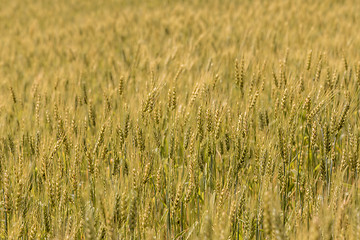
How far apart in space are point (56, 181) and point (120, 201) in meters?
0.40

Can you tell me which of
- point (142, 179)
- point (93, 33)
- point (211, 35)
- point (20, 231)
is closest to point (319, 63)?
point (142, 179)

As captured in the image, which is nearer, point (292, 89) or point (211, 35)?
point (292, 89)

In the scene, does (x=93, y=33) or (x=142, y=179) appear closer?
(x=142, y=179)

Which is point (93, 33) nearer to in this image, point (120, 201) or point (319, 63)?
point (319, 63)

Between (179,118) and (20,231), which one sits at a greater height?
(179,118)

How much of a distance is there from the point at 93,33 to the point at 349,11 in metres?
4.65

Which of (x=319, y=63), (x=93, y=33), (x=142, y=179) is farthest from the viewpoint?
(x=93, y=33)

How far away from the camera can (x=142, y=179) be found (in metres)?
1.68

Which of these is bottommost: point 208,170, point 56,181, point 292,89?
point 208,170

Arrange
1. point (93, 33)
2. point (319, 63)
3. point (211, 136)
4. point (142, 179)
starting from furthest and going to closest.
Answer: point (93, 33) < point (319, 63) < point (211, 136) < point (142, 179)

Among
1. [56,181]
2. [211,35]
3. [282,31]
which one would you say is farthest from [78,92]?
[282,31]

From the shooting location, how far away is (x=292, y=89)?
7.29 feet

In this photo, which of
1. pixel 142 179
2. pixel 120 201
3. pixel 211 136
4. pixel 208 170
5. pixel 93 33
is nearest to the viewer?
pixel 120 201

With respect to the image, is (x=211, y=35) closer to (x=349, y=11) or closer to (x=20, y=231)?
(x=349, y=11)
